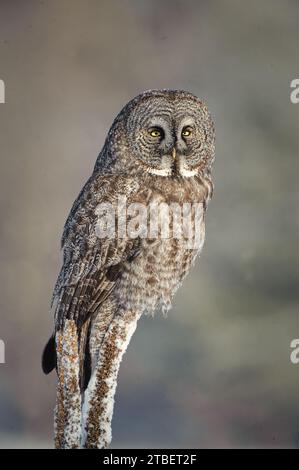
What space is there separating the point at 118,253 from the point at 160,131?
0.92m

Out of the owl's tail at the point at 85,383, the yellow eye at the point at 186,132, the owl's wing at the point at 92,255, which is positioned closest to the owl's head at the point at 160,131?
the yellow eye at the point at 186,132

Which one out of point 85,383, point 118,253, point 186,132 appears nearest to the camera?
point 85,383

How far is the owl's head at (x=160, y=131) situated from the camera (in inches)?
210

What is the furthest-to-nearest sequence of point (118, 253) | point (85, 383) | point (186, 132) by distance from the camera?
point (186, 132), point (118, 253), point (85, 383)

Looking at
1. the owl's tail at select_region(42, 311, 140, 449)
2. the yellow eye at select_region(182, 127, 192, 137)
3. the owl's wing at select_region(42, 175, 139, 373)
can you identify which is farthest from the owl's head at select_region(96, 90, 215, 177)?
the owl's tail at select_region(42, 311, 140, 449)

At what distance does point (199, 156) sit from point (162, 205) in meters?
0.50

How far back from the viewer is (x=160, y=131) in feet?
17.6
